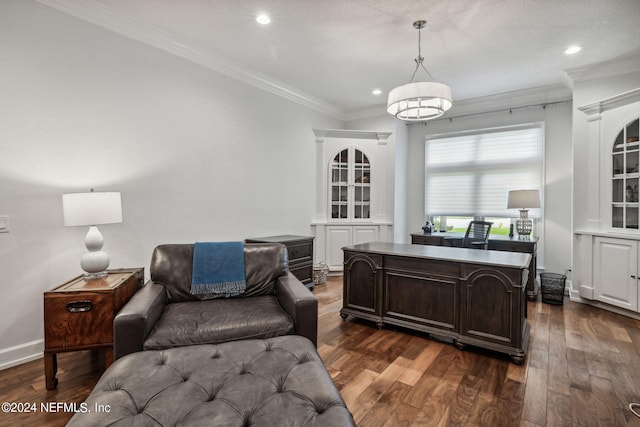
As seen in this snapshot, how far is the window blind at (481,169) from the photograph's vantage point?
15.6ft

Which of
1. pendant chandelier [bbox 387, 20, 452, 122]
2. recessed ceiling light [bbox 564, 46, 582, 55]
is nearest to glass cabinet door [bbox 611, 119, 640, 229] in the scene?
recessed ceiling light [bbox 564, 46, 582, 55]

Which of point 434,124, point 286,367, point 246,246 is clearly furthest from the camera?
point 434,124

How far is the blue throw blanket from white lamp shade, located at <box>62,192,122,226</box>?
0.70m

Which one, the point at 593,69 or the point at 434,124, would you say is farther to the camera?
the point at 434,124

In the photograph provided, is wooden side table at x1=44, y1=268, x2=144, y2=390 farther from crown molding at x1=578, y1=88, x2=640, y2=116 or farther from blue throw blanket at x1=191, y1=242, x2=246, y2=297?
crown molding at x1=578, y1=88, x2=640, y2=116

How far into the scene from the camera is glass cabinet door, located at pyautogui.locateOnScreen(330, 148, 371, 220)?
543 cm

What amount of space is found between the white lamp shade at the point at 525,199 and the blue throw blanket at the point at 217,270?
3839 millimetres

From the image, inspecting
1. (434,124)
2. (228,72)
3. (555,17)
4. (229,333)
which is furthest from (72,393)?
(434,124)

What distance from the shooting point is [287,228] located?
15.8ft

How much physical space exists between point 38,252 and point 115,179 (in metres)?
0.82

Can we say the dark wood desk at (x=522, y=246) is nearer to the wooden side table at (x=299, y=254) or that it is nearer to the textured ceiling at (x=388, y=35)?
the wooden side table at (x=299, y=254)

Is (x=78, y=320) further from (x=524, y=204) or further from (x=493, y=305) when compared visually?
(x=524, y=204)

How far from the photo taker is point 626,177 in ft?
11.4

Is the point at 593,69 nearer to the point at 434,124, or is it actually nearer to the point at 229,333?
the point at 434,124
